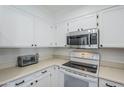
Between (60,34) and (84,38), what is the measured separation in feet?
2.61

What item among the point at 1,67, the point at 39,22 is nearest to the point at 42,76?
the point at 1,67

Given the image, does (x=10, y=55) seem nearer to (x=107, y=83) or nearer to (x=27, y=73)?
(x=27, y=73)

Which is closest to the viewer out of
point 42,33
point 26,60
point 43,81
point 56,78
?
point 43,81

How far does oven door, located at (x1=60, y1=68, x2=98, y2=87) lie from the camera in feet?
4.68

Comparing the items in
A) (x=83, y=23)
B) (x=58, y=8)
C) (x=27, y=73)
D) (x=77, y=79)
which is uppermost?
(x=58, y=8)

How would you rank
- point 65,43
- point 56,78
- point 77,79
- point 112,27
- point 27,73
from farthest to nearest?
point 65,43, point 56,78, point 77,79, point 112,27, point 27,73

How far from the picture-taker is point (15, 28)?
5.00 ft

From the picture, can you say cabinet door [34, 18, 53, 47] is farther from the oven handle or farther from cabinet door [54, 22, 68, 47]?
the oven handle

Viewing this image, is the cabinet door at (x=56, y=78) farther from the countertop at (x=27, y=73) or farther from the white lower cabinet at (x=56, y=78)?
the countertop at (x=27, y=73)

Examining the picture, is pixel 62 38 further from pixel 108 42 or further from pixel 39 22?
pixel 108 42

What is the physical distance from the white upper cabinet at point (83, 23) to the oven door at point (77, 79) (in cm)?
104

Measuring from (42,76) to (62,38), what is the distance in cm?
114

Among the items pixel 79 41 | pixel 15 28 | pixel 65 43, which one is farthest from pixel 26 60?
Answer: pixel 79 41

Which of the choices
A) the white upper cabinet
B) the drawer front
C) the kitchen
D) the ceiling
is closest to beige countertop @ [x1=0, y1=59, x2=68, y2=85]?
the kitchen
